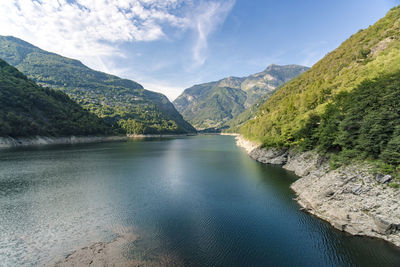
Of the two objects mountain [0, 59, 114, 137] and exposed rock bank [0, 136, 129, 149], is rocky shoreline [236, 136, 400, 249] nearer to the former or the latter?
exposed rock bank [0, 136, 129, 149]

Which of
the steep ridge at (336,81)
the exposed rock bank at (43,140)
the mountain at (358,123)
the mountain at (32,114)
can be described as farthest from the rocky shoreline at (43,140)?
the mountain at (358,123)

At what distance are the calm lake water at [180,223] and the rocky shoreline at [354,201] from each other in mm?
1028

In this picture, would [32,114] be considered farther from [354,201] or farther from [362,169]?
[362,169]

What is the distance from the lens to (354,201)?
17250mm

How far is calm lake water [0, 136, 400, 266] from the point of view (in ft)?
43.6

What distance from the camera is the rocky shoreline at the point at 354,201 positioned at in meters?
14.6

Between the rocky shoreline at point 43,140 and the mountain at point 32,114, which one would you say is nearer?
the rocky shoreline at point 43,140

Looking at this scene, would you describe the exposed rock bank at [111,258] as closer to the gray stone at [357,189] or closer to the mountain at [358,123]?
the gray stone at [357,189]

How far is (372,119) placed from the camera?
2106cm

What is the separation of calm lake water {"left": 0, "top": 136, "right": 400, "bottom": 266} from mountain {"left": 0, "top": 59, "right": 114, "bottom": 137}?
6573cm

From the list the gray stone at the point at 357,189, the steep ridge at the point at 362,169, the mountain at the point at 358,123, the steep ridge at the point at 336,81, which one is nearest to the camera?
the steep ridge at the point at 362,169

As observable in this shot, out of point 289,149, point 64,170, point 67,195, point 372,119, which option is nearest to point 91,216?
point 67,195

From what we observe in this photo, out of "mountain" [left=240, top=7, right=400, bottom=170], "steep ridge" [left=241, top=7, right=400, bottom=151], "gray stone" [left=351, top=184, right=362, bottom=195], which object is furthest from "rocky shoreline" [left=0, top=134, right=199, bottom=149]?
"gray stone" [left=351, top=184, right=362, bottom=195]

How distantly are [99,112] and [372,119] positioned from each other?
198m
